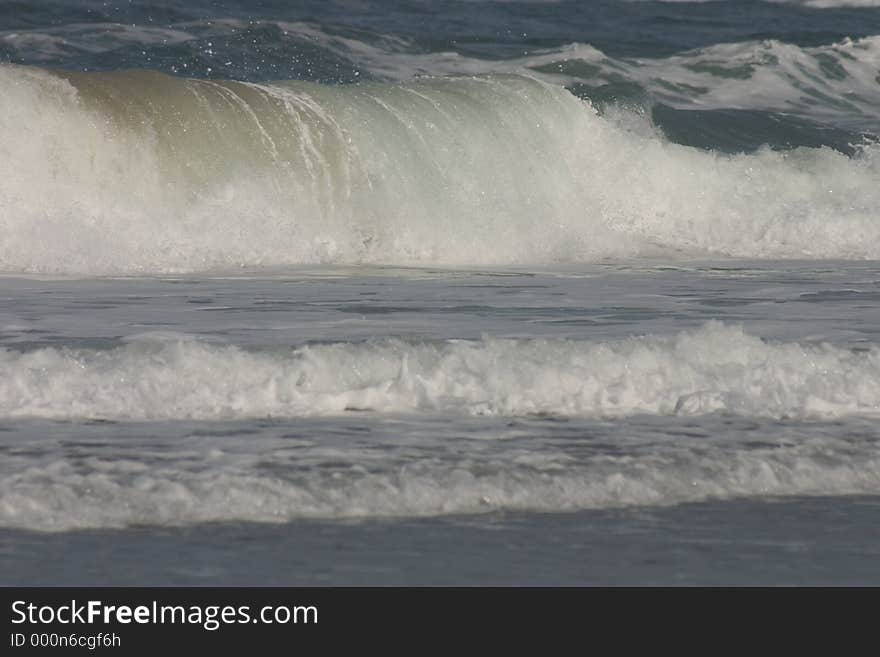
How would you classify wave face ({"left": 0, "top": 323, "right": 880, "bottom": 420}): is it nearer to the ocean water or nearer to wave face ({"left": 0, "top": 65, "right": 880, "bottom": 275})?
the ocean water

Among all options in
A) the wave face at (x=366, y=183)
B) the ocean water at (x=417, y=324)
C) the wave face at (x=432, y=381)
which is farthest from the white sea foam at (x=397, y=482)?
the wave face at (x=366, y=183)

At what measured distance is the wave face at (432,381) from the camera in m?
5.48

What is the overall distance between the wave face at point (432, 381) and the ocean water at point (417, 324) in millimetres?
15

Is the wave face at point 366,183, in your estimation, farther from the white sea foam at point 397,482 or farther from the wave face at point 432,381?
the white sea foam at point 397,482

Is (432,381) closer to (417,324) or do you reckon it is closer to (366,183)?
(417,324)

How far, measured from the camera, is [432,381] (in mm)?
5738

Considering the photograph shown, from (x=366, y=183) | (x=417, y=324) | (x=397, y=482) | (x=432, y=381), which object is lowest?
(x=397, y=482)

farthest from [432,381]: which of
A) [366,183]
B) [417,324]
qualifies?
[366,183]

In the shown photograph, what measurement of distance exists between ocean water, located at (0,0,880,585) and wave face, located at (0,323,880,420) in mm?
15

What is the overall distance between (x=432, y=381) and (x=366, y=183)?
7647 mm

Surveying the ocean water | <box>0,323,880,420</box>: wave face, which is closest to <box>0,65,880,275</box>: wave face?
the ocean water

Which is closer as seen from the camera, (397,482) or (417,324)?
(397,482)
